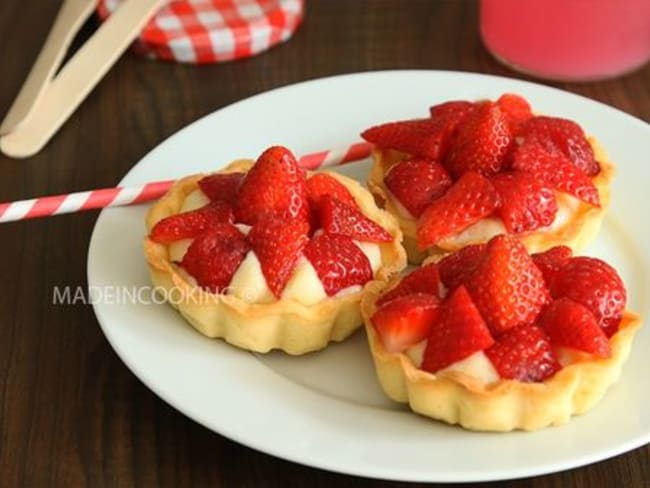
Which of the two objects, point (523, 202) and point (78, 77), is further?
point (78, 77)

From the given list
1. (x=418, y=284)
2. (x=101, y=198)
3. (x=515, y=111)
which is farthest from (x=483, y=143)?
(x=101, y=198)

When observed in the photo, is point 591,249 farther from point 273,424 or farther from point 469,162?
point 273,424

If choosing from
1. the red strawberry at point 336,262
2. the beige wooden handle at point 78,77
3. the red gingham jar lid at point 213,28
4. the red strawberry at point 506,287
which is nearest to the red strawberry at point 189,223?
the red strawberry at point 336,262

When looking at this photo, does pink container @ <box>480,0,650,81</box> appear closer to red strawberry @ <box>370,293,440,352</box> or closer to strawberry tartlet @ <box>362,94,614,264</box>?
strawberry tartlet @ <box>362,94,614,264</box>

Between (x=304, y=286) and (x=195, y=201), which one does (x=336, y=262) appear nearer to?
(x=304, y=286)

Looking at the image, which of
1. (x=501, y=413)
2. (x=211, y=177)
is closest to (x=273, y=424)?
(x=501, y=413)

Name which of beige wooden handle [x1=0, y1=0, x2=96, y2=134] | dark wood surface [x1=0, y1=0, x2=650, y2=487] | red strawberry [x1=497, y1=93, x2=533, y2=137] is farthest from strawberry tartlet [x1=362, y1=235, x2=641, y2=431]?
beige wooden handle [x1=0, y1=0, x2=96, y2=134]
